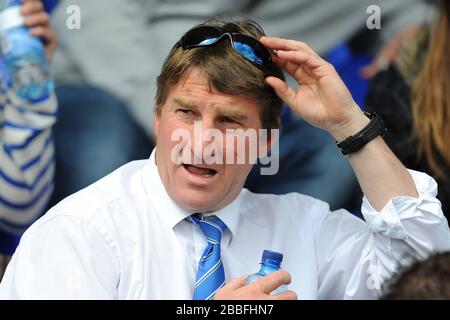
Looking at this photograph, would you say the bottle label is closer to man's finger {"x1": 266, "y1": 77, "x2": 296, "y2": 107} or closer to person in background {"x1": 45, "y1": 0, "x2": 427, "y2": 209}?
person in background {"x1": 45, "y1": 0, "x2": 427, "y2": 209}

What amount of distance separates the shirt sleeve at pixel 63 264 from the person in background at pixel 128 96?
1084 mm

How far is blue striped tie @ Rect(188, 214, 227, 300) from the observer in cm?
234

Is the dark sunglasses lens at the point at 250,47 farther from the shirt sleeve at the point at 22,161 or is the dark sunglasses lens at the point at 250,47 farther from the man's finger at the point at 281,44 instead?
the shirt sleeve at the point at 22,161

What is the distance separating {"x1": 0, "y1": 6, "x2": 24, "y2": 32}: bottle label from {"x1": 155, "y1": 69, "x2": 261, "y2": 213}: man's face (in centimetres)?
90

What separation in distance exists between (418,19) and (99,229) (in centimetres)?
184

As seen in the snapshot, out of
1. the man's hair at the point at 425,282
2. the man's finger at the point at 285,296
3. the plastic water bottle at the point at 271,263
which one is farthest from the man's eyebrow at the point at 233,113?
the man's hair at the point at 425,282

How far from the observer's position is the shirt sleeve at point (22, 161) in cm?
317

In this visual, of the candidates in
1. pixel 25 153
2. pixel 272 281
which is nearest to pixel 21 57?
pixel 25 153

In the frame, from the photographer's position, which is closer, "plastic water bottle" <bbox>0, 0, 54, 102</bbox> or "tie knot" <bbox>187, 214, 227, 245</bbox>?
"tie knot" <bbox>187, 214, 227, 245</bbox>

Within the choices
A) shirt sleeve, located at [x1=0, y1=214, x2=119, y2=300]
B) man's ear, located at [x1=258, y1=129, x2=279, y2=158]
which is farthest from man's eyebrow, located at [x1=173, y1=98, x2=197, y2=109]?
shirt sleeve, located at [x1=0, y1=214, x2=119, y2=300]

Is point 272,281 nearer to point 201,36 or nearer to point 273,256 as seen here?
point 273,256

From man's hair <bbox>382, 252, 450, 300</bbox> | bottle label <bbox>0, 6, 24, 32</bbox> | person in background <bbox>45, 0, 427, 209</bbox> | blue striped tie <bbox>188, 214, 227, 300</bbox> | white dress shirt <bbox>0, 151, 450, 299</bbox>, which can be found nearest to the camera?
man's hair <bbox>382, 252, 450, 300</bbox>

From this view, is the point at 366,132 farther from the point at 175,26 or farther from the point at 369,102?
the point at 175,26

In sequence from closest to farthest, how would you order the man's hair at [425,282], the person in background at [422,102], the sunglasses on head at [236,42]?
the man's hair at [425,282], the sunglasses on head at [236,42], the person in background at [422,102]
